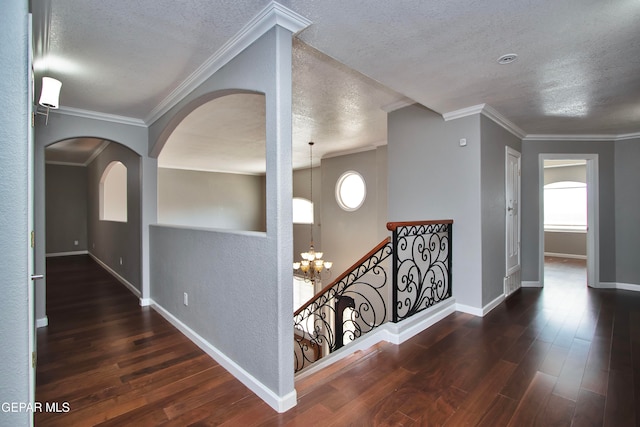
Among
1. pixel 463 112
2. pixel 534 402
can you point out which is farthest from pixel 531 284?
pixel 534 402

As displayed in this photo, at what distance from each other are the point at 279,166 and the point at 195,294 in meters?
1.74

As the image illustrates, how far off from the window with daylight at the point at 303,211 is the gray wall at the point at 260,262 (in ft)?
20.6

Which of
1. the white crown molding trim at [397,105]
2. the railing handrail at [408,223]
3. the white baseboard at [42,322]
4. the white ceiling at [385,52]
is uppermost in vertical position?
the white crown molding trim at [397,105]

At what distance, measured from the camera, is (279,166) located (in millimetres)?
1804

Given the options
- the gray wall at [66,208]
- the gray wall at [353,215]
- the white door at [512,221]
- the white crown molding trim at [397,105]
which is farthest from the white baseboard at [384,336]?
the gray wall at [66,208]

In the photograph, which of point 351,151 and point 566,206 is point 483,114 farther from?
point 566,206

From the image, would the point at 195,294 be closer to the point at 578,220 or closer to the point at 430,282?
the point at 430,282

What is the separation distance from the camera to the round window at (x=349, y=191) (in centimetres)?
699

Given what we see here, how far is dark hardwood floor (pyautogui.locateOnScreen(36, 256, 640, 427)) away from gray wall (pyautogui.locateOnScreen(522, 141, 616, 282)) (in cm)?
135

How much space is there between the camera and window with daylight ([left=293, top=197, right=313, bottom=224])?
9031 millimetres

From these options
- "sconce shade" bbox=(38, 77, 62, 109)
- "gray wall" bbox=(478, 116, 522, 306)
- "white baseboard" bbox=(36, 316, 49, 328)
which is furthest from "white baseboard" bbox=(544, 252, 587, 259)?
"white baseboard" bbox=(36, 316, 49, 328)

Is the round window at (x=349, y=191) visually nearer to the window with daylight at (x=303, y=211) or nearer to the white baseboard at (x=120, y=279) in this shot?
the window with daylight at (x=303, y=211)

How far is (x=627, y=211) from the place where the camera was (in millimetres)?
4570

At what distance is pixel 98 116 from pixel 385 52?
3481 mm
